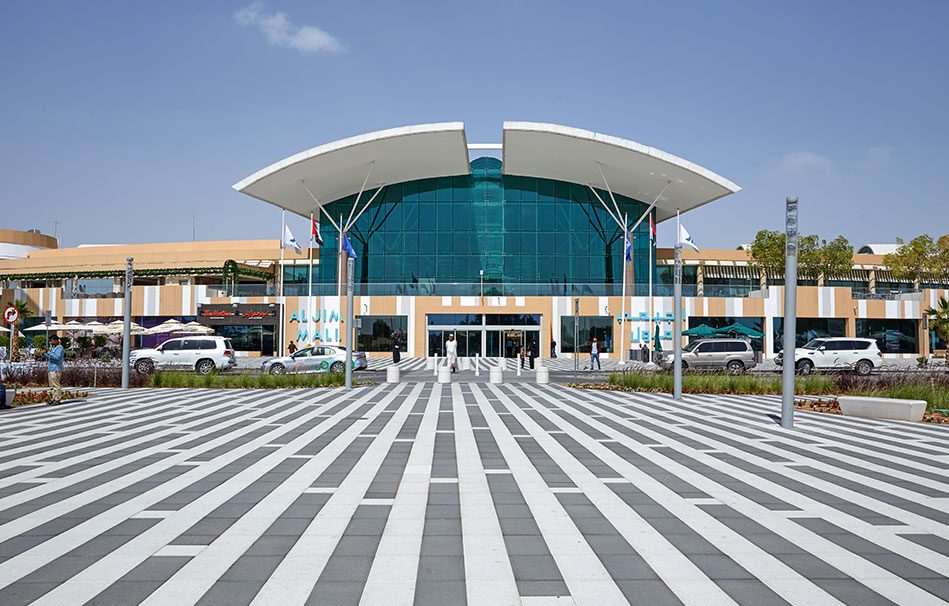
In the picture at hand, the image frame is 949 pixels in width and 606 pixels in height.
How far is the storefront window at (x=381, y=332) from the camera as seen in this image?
5028 centimetres

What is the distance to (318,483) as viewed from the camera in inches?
341

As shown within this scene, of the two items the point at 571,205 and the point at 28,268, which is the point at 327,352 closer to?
the point at 571,205

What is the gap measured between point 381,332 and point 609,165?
19.3 meters

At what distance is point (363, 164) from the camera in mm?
49375

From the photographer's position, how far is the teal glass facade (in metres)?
52.4

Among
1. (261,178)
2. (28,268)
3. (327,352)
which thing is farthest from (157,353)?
(28,268)

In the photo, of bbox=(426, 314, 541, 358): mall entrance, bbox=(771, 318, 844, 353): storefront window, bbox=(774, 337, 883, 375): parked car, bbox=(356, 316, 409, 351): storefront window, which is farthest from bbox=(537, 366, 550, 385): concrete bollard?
bbox=(771, 318, 844, 353): storefront window

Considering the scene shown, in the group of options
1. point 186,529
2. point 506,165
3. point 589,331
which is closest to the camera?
point 186,529

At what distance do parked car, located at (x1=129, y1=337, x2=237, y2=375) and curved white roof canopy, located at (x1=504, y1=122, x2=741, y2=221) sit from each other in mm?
22925

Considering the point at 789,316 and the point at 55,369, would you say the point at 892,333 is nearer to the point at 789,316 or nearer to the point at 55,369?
the point at 789,316

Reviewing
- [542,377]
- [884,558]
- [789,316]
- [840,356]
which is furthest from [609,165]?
[884,558]

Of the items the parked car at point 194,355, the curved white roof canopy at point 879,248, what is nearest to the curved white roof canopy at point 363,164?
the parked car at point 194,355

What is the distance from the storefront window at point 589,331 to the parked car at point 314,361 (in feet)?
65.0

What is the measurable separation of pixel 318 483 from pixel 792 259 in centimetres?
1030
